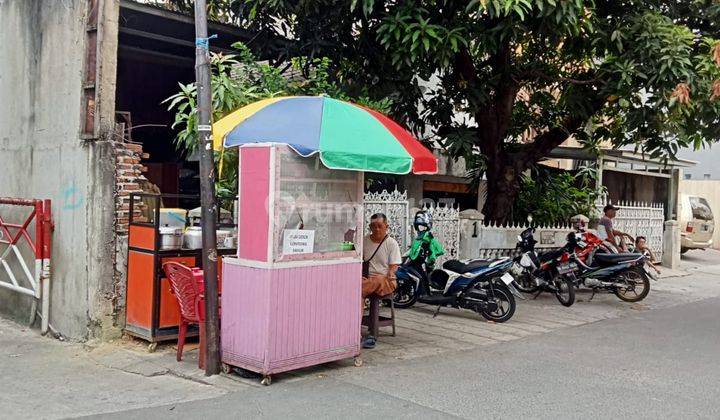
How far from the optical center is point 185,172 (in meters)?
14.9

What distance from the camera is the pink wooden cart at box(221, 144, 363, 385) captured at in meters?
6.12

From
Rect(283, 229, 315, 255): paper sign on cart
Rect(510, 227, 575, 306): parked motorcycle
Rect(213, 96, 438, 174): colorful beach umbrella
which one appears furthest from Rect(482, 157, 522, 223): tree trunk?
Rect(283, 229, 315, 255): paper sign on cart

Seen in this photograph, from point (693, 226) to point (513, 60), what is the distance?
986 centimetres

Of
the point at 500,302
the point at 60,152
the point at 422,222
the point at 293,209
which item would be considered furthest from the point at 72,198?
the point at 500,302

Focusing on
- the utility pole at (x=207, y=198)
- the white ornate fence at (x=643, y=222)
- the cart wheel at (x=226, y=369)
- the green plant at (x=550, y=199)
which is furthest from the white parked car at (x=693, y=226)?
the utility pole at (x=207, y=198)

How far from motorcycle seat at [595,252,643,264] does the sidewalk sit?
2.96 ft

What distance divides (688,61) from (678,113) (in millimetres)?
713

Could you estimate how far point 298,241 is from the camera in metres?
6.46

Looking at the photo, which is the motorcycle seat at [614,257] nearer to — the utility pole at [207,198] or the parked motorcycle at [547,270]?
the parked motorcycle at [547,270]

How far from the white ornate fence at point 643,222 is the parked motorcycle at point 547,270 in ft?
14.8

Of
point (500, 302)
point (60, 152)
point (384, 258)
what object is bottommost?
point (500, 302)

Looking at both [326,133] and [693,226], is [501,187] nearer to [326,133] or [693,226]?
[326,133]

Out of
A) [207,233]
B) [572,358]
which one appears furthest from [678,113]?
[207,233]

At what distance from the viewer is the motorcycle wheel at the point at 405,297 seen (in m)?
10.4
